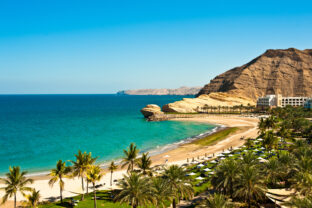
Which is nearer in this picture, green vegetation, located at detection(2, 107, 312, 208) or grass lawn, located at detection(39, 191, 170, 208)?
green vegetation, located at detection(2, 107, 312, 208)

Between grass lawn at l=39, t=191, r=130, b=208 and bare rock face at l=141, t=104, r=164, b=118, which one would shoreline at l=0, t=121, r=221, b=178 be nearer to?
grass lawn at l=39, t=191, r=130, b=208

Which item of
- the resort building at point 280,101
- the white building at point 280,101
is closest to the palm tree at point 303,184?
the resort building at point 280,101

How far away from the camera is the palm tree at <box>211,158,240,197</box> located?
30203 mm

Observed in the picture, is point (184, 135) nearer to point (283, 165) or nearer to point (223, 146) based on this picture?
point (223, 146)

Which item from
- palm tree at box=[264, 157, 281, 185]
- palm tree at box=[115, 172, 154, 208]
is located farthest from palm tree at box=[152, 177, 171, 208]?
palm tree at box=[264, 157, 281, 185]

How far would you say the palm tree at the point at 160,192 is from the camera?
85.9 feet

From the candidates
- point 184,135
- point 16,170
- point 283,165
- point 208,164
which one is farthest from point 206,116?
point 16,170

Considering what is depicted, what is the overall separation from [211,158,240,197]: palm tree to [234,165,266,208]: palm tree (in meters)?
0.81

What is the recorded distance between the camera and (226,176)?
99.5ft

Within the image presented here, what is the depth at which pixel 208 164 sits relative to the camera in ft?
165

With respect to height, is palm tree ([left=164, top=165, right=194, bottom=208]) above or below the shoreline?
above

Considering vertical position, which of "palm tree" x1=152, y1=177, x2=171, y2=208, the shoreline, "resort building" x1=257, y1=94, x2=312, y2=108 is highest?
"resort building" x1=257, y1=94, x2=312, y2=108

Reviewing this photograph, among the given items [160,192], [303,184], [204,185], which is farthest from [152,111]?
[303,184]

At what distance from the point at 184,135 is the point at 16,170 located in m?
75.2
